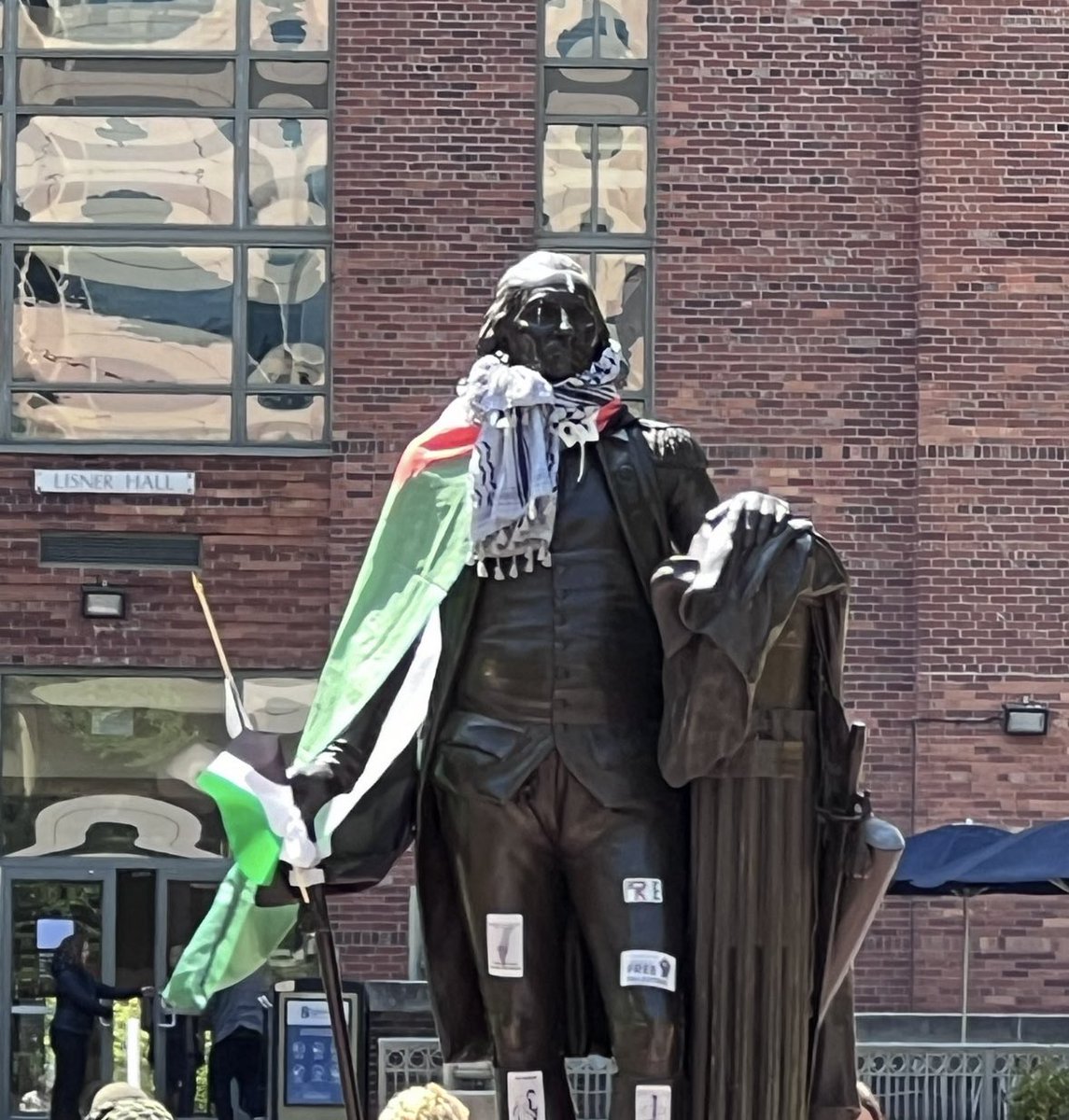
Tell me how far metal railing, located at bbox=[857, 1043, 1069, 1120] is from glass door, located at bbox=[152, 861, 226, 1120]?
4847 mm

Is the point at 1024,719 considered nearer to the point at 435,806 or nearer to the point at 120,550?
the point at 120,550

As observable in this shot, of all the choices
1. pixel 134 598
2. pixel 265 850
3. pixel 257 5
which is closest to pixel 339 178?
pixel 257 5

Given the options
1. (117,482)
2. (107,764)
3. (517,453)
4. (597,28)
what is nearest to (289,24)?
(597,28)

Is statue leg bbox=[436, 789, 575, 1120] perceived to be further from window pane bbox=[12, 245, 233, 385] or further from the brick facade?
window pane bbox=[12, 245, 233, 385]

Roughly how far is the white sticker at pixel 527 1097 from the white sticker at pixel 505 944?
198 millimetres

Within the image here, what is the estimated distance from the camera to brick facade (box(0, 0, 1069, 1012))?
16.2 m

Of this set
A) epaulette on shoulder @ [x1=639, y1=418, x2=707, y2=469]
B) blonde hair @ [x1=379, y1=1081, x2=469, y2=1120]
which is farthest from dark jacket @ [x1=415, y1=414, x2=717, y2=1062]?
blonde hair @ [x1=379, y1=1081, x2=469, y2=1120]

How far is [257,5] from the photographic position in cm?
1659

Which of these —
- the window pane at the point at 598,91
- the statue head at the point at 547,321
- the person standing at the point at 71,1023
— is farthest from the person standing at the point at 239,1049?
the statue head at the point at 547,321

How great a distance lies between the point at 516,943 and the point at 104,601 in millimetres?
11856

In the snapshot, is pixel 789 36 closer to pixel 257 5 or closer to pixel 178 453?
pixel 257 5

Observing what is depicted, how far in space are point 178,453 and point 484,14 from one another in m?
3.40

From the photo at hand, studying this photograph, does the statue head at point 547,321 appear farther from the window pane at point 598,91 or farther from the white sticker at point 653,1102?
the window pane at point 598,91

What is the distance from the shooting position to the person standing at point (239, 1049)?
15930mm
